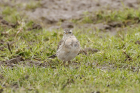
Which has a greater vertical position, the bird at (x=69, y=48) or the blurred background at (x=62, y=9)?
the bird at (x=69, y=48)

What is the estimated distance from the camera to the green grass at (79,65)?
5449 millimetres

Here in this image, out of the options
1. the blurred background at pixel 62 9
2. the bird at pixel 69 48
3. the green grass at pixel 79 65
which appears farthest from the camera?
the blurred background at pixel 62 9

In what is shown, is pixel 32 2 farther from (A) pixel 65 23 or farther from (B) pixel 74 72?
(B) pixel 74 72

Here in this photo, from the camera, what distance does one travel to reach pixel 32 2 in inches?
508

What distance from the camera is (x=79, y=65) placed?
6.86 m

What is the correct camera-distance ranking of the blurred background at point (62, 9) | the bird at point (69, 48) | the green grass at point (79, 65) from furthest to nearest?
the blurred background at point (62, 9) → the bird at point (69, 48) → the green grass at point (79, 65)

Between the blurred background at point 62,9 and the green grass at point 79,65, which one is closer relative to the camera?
the green grass at point 79,65

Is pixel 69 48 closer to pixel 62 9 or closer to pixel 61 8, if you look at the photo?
pixel 62 9

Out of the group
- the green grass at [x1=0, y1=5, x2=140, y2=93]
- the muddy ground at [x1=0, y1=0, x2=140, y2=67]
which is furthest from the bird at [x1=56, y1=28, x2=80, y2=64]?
the muddy ground at [x1=0, y1=0, x2=140, y2=67]

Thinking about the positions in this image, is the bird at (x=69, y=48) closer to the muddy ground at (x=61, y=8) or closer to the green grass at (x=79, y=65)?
the green grass at (x=79, y=65)

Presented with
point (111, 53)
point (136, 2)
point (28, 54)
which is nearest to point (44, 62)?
point (28, 54)

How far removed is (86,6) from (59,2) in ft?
4.80

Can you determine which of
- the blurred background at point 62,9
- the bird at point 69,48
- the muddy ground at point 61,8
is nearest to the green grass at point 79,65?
the bird at point 69,48

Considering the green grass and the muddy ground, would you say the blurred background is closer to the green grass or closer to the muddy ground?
the muddy ground
